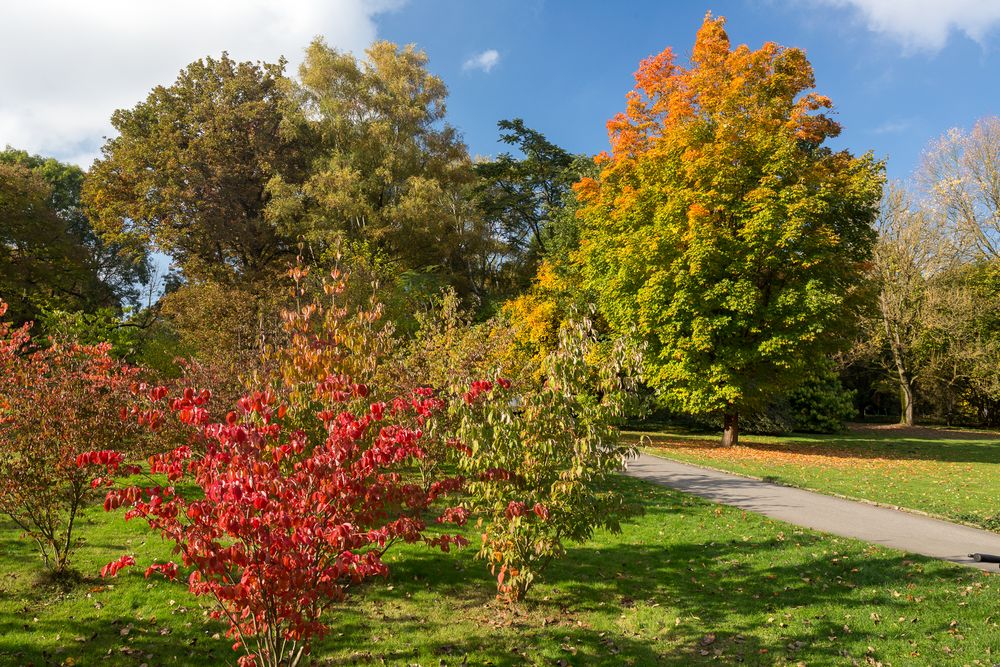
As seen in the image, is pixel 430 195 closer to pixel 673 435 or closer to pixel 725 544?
pixel 673 435

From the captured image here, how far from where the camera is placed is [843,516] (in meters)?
10.0

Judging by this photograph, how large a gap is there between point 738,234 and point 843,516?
34.2 feet

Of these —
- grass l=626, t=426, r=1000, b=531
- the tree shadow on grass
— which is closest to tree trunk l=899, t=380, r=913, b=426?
grass l=626, t=426, r=1000, b=531

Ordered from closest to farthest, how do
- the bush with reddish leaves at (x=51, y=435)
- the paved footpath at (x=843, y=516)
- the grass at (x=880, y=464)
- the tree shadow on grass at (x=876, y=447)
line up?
the bush with reddish leaves at (x=51, y=435)
the paved footpath at (x=843, y=516)
the grass at (x=880, y=464)
the tree shadow on grass at (x=876, y=447)

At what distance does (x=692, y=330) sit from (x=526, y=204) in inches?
645

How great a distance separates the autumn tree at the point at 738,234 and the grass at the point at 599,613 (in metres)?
10.8

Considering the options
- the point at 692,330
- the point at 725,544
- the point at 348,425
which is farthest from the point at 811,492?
the point at 348,425

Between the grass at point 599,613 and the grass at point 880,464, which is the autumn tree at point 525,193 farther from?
the grass at point 599,613

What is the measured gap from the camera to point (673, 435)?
2641cm

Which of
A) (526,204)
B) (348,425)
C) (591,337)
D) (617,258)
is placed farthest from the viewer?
(526,204)

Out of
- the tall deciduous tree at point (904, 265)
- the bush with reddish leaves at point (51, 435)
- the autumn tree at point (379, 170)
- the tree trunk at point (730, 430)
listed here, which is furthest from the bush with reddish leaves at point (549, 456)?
the tall deciduous tree at point (904, 265)

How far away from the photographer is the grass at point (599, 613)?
17.7 ft

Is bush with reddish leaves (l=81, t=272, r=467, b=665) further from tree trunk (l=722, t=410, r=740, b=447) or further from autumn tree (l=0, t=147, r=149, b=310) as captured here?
autumn tree (l=0, t=147, r=149, b=310)

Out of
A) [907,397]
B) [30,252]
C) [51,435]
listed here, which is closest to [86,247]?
[30,252]
